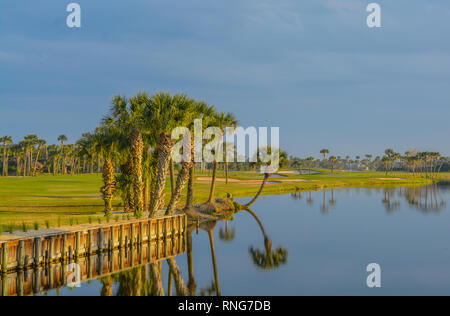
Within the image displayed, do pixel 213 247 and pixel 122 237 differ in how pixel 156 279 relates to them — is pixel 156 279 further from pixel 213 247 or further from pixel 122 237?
pixel 213 247

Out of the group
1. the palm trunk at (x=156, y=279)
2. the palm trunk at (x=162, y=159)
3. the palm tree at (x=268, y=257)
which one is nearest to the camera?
the palm trunk at (x=156, y=279)

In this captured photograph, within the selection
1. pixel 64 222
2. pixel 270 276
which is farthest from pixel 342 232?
pixel 64 222

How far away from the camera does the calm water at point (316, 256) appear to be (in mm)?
22781

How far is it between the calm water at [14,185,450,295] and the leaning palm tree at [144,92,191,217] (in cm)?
674

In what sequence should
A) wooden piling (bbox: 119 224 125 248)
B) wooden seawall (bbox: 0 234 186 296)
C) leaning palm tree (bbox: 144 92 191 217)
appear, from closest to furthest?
wooden seawall (bbox: 0 234 186 296) < wooden piling (bbox: 119 224 125 248) < leaning palm tree (bbox: 144 92 191 217)

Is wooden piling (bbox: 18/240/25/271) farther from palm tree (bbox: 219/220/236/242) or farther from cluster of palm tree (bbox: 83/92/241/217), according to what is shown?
palm tree (bbox: 219/220/236/242)

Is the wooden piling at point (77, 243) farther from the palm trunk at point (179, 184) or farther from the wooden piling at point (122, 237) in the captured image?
the palm trunk at point (179, 184)

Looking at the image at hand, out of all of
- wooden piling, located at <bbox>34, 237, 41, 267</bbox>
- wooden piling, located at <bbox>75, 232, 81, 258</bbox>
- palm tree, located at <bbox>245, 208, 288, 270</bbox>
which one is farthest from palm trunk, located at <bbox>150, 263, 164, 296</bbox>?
palm tree, located at <bbox>245, 208, 288, 270</bbox>

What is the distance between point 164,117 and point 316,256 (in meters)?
16.7

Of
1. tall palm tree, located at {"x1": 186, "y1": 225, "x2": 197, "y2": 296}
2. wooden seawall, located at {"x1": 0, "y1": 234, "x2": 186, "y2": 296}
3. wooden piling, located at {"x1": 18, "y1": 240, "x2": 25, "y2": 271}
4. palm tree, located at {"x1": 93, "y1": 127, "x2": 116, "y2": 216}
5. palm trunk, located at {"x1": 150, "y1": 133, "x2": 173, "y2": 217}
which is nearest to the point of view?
wooden seawall, located at {"x1": 0, "y1": 234, "x2": 186, "y2": 296}

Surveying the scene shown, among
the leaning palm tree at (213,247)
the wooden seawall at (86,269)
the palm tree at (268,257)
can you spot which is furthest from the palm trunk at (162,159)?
the palm tree at (268,257)

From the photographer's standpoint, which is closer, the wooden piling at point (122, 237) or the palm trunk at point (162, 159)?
the wooden piling at point (122, 237)

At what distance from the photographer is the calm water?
22781mm

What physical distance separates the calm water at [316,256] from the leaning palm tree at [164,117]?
6.74m
